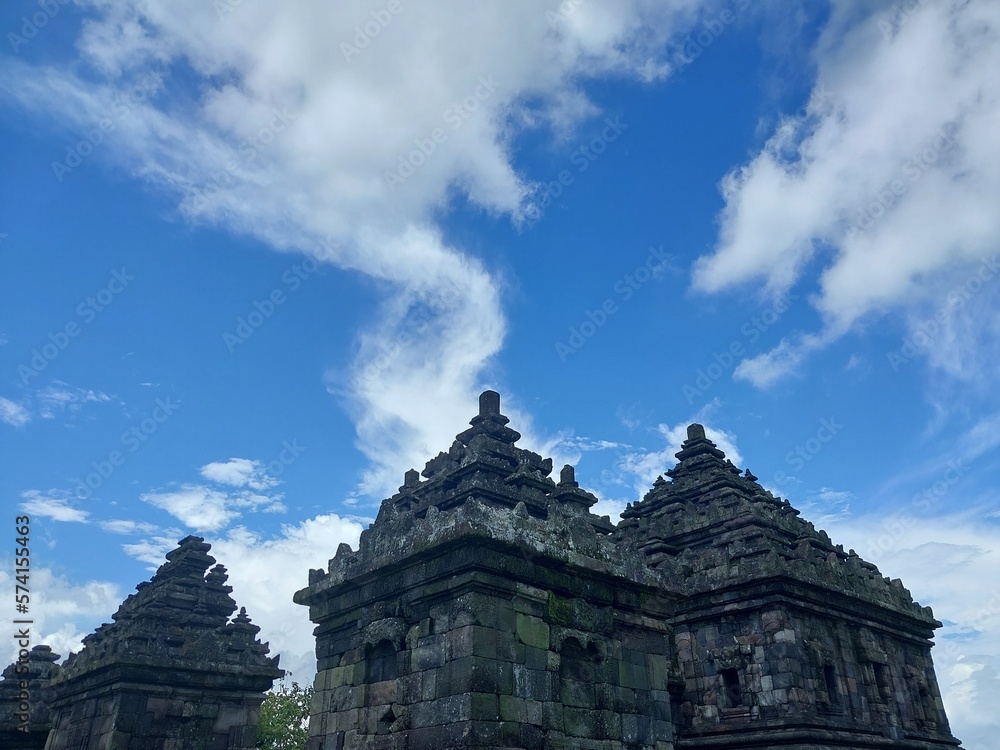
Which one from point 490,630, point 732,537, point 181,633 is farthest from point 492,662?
point 732,537

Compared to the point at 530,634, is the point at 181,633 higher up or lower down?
higher up

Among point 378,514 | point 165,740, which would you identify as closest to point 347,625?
point 378,514

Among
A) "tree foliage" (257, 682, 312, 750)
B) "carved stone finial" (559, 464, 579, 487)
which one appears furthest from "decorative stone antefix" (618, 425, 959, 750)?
"tree foliage" (257, 682, 312, 750)

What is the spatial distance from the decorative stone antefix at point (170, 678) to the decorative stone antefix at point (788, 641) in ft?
34.8

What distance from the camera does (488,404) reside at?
560 inches

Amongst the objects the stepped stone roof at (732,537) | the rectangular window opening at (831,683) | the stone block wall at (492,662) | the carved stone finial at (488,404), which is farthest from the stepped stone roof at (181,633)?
the rectangular window opening at (831,683)

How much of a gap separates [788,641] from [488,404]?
9.83m

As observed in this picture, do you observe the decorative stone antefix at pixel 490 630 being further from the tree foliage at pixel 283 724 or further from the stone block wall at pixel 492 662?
the tree foliage at pixel 283 724

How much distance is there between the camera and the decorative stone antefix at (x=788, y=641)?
17.9m

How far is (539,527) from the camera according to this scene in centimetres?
1089

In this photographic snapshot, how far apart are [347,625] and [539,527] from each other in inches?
141

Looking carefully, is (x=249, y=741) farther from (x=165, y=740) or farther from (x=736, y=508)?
(x=736, y=508)

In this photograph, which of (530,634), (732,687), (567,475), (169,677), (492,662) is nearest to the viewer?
(492,662)

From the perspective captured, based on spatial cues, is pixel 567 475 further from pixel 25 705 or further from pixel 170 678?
pixel 25 705
